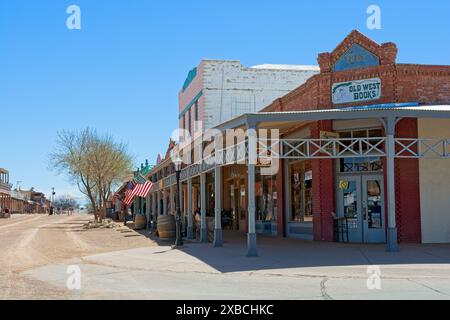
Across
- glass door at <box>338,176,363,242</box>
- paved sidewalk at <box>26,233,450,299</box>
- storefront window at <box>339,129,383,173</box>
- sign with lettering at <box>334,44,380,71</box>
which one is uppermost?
sign with lettering at <box>334,44,380,71</box>

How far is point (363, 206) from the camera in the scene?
1958 centimetres

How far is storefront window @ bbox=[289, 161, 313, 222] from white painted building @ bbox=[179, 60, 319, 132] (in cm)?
1301

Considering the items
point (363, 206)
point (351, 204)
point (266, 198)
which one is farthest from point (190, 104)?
point (363, 206)

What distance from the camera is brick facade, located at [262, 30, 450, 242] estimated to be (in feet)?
61.1

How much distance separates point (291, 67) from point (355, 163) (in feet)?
64.4

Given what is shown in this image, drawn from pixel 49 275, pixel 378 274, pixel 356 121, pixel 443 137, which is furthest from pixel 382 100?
pixel 49 275

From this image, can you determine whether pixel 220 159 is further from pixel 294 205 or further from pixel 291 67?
pixel 291 67

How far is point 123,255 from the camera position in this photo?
17.9 meters

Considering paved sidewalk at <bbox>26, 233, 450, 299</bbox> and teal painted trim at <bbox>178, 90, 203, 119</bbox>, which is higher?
teal painted trim at <bbox>178, 90, 203, 119</bbox>

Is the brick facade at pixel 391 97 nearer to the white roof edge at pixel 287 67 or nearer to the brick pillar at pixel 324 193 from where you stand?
the brick pillar at pixel 324 193

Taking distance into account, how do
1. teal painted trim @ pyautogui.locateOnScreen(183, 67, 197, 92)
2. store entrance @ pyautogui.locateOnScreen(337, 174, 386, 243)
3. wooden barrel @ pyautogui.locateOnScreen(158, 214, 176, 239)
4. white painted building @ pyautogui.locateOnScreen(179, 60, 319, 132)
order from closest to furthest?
store entrance @ pyautogui.locateOnScreen(337, 174, 386, 243)
wooden barrel @ pyautogui.locateOnScreen(158, 214, 176, 239)
white painted building @ pyautogui.locateOnScreen(179, 60, 319, 132)
teal painted trim @ pyautogui.locateOnScreen(183, 67, 197, 92)

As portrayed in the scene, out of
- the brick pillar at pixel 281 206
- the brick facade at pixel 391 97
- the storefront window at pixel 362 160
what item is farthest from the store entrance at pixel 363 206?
the brick pillar at pixel 281 206

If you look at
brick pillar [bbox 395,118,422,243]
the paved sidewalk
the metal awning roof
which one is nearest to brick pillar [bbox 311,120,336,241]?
the paved sidewalk

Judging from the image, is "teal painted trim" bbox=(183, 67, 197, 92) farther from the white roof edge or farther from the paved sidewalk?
the paved sidewalk
